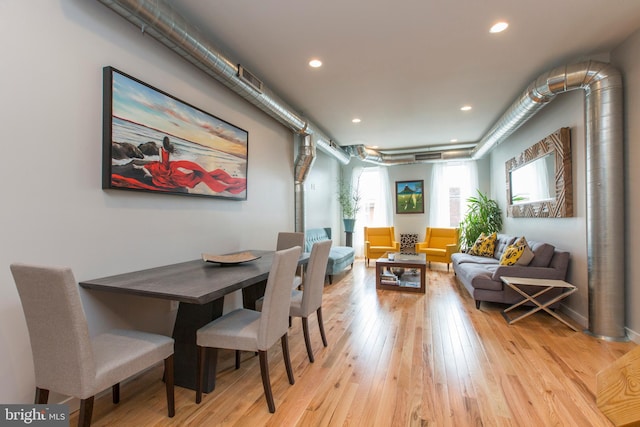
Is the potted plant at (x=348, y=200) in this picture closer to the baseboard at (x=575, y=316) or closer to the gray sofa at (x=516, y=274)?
the gray sofa at (x=516, y=274)

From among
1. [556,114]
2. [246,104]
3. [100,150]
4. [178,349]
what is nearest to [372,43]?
[246,104]

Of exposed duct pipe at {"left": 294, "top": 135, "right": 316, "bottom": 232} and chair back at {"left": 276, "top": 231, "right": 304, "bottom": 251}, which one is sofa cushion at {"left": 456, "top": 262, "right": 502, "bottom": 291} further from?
exposed duct pipe at {"left": 294, "top": 135, "right": 316, "bottom": 232}

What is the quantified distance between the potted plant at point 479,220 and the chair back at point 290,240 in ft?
13.5

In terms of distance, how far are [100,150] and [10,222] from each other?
0.64 meters

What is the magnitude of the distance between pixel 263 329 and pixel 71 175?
1483 millimetres

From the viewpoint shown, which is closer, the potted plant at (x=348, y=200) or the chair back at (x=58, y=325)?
the chair back at (x=58, y=325)

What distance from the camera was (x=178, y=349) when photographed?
206 centimetres

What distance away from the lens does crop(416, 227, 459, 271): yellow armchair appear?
5941 mm

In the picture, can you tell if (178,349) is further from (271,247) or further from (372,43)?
(372,43)

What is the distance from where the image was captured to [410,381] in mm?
2074

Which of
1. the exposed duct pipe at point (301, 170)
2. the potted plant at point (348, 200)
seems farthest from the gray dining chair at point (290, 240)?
the potted plant at point (348, 200)

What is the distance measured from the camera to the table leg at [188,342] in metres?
2.01

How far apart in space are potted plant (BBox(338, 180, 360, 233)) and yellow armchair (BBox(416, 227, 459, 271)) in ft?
5.95

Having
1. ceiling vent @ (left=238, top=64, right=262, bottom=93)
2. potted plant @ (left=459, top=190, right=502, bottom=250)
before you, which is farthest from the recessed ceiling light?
potted plant @ (left=459, top=190, right=502, bottom=250)
